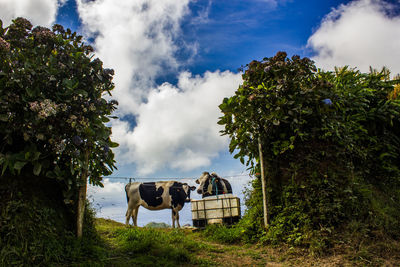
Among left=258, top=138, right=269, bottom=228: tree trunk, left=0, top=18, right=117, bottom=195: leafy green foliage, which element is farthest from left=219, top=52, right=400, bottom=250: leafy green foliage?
left=0, top=18, right=117, bottom=195: leafy green foliage

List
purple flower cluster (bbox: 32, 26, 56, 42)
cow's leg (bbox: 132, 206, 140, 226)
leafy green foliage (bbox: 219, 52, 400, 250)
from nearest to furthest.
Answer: purple flower cluster (bbox: 32, 26, 56, 42) → leafy green foliage (bbox: 219, 52, 400, 250) → cow's leg (bbox: 132, 206, 140, 226)

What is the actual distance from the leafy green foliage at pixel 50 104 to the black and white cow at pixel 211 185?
6338mm

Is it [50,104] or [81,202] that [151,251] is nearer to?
[81,202]

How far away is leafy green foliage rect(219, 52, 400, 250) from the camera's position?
5.93 m

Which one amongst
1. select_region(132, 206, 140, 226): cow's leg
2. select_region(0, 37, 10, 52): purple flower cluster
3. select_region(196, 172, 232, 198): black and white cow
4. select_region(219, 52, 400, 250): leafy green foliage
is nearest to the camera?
select_region(0, 37, 10, 52): purple flower cluster

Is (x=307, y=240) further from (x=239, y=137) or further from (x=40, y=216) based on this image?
(x=40, y=216)

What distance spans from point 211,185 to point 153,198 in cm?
247

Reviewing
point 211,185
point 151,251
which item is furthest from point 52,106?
point 211,185

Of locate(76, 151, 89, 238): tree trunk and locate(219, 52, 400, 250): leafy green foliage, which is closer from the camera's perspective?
locate(76, 151, 89, 238): tree trunk

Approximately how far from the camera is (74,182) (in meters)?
5.07

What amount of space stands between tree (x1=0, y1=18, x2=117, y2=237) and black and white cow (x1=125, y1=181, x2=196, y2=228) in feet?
21.0

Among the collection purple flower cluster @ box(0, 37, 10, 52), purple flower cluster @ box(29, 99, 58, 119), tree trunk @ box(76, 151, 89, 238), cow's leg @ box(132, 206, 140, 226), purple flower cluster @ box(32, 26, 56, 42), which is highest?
purple flower cluster @ box(32, 26, 56, 42)

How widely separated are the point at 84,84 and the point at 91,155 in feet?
4.44

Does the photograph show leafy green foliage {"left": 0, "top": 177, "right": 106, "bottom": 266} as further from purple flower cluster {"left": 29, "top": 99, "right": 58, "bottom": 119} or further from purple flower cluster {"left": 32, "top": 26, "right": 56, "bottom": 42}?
purple flower cluster {"left": 32, "top": 26, "right": 56, "bottom": 42}
